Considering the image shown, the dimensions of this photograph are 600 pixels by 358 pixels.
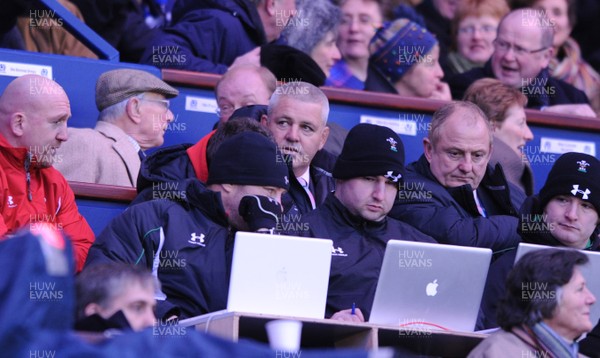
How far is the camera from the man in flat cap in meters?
6.86

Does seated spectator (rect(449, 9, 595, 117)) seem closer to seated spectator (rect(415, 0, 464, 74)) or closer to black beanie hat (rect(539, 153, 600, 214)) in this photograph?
seated spectator (rect(415, 0, 464, 74))

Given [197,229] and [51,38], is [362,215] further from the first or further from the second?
[51,38]

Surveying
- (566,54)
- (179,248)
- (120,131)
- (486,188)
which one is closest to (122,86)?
(120,131)

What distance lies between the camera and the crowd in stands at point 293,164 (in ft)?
17.7

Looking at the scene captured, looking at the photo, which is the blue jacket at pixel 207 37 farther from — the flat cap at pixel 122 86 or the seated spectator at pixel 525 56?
the seated spectator at pixel 525 56

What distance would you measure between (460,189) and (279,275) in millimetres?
1923

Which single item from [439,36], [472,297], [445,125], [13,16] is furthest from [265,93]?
[439,36]

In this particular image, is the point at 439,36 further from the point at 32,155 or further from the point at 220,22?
the point at 32,155

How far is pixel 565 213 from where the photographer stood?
A: 20.7ft

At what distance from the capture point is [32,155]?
20.1 ft

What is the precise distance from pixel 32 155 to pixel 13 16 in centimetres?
182

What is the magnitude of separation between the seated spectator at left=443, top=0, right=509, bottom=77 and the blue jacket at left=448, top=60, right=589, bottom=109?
0.54 m

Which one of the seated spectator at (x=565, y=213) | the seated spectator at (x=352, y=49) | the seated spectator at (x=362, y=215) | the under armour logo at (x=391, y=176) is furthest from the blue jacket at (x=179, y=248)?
the seated spectator at (x=352, y=49)

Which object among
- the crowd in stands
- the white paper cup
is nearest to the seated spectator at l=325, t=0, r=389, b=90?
the crowd in stands
